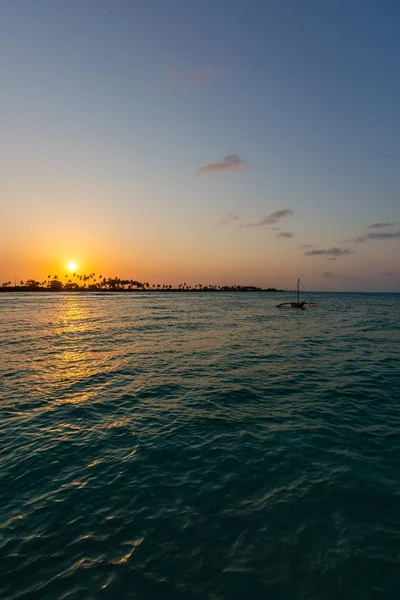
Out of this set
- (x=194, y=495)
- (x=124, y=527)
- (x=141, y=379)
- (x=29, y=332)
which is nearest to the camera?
(x=124, y=527)

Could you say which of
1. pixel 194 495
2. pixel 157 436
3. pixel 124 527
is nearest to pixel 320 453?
pixel 194 495

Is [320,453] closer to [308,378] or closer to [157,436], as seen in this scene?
[157,436]

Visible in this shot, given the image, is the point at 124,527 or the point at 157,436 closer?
the point at 124,527

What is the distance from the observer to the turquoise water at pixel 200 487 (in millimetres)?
7051

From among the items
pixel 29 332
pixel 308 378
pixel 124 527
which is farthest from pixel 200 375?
pixel 29 332

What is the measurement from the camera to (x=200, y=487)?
10.1 metres

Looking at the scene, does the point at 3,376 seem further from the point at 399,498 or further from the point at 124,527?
the point at 399,498

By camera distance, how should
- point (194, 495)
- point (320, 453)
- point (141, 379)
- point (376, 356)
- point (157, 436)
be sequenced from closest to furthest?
point (194, 495) < point (320, 453) < point (157, 436) < point (141, 379) < point (376, 356)

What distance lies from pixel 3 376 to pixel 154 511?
62.1ft

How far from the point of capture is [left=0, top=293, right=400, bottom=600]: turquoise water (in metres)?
7.05

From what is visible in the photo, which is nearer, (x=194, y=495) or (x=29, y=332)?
(x=194, y=495)

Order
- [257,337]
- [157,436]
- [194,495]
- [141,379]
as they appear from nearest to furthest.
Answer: [194,495], [157,436], [141,379], [257,337]

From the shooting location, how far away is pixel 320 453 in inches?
481

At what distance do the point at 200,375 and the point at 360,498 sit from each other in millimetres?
14554
